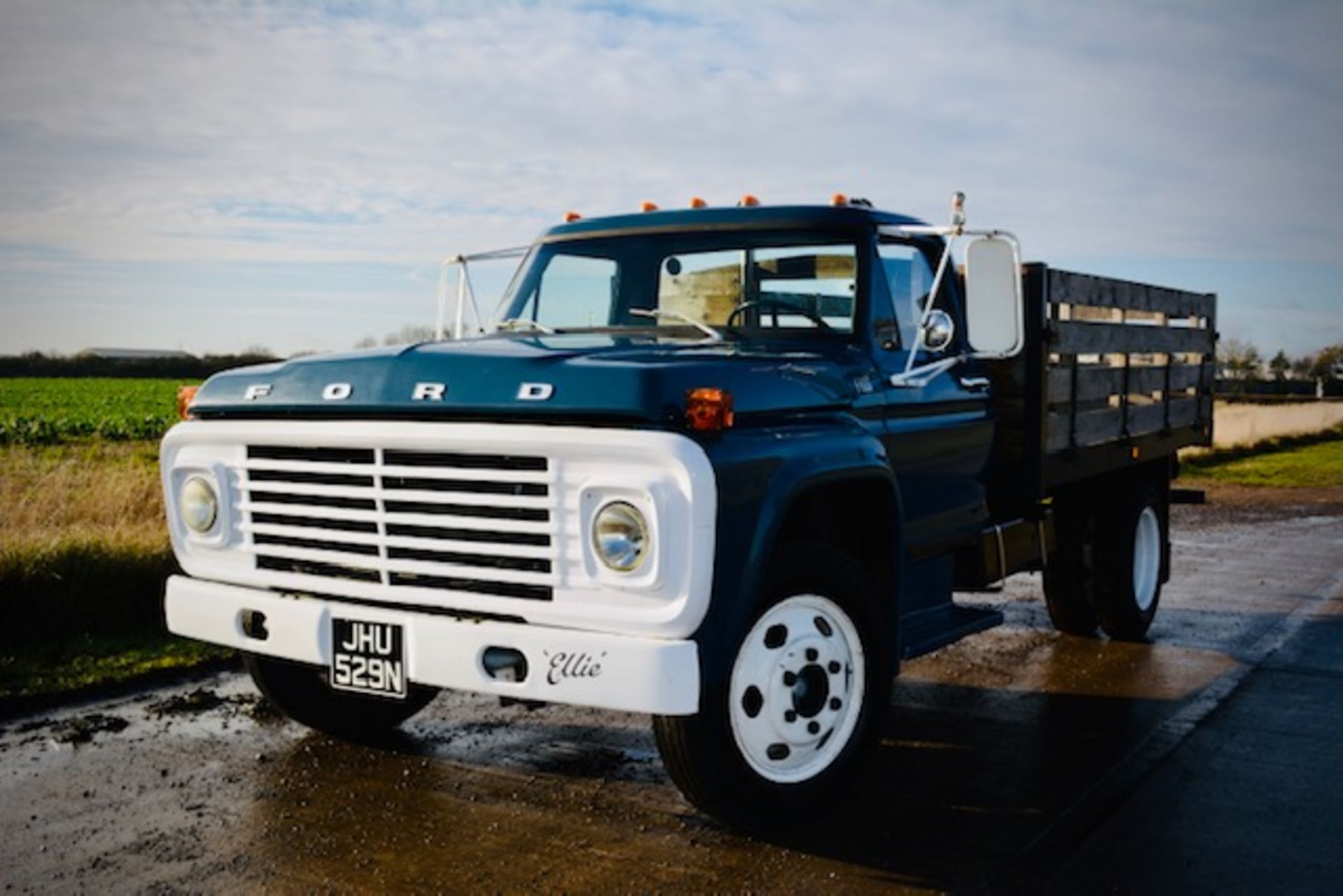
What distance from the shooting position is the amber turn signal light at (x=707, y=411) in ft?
13.2

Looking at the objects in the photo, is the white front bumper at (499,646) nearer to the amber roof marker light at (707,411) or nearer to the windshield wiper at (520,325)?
the amber roof marker light at (707,411)

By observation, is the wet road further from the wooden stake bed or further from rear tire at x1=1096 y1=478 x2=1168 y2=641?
the wooden stake bed

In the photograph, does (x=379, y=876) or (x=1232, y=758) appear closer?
(x=379, y=876)

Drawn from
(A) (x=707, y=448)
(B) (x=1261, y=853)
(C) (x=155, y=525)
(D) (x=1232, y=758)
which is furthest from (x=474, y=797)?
(C) (x=155, y=525)

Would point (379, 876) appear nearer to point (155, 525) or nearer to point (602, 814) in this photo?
point (602, 814)

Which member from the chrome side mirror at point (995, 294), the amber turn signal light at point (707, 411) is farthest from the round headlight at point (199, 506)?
the chrome side mirror at point (995, 294)

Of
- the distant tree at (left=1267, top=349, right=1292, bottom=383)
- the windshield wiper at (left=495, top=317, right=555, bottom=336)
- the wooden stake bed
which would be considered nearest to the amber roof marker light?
the windshield wiper at (left=495, top=317, right=555, bottom=336)

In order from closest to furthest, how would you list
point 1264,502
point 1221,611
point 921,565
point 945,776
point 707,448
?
point 707,448 → point 945,776 → point 921,565 → point 1221,611 → point 1264,502

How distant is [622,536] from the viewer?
4031 millimetres

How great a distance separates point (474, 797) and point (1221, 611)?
19.6 ft

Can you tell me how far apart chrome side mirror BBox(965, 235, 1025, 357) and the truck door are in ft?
1.27

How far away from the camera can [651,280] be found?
5895mm

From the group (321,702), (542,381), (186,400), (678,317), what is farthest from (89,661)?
(542,381)

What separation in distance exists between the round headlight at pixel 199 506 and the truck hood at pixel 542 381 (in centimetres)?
28
